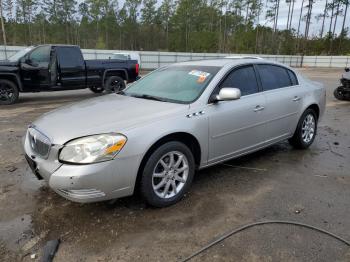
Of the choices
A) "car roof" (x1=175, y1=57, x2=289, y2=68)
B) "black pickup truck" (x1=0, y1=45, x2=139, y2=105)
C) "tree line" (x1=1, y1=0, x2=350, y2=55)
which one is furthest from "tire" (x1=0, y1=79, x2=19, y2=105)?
"tree line" (x1=1, y1=0, x2=350, y2=55)

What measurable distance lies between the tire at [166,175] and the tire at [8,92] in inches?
335

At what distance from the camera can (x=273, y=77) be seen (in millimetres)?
4875

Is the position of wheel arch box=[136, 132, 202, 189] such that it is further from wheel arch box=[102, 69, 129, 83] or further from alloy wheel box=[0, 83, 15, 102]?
wheel arch box=[102, 69, 129, 83]

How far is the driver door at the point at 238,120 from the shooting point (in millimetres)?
3854

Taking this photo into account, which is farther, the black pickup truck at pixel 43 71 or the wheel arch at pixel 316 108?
the black pickup truck at pixel 43 71

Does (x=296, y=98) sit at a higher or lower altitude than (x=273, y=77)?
lower

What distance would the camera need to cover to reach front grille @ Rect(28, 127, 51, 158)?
3111 millimetres

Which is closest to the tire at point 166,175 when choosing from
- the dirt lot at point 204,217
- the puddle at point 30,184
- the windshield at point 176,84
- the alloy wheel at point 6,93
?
the dirt lot at point 204,217

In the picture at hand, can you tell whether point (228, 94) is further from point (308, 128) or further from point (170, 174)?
point (308, 128)

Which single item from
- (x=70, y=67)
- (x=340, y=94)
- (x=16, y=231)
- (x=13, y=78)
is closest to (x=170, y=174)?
(x=16, y=231)

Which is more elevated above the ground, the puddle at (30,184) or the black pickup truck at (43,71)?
the black pickup truck at (43,71)

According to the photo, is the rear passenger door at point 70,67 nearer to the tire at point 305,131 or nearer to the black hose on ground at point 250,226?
the tire at point 305,131

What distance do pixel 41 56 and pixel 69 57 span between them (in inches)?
34.2

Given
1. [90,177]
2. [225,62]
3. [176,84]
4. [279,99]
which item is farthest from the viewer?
[279,99]
